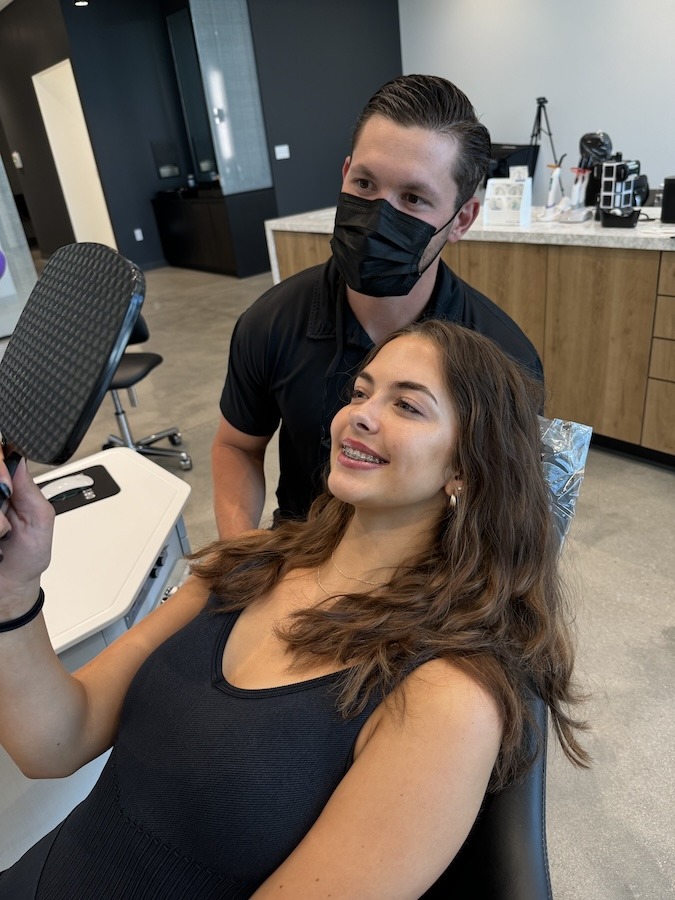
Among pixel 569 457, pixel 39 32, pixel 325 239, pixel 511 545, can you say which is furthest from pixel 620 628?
pixel 39 32

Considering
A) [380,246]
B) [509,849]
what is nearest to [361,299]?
[380,246]

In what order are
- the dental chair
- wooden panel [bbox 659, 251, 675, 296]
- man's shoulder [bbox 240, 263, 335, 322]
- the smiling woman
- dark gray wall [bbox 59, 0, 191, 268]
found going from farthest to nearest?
dark gray wall [bbox 59, 0, 191, 268] < wooden panel [bbox 659, 251, 675, 296] < man's shoulder [bbox 240, 263, 335, 322] < the smiling woman < the dental chair

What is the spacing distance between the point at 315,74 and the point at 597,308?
5765mm

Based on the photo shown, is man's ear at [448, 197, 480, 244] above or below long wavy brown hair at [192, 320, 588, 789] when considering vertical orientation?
above

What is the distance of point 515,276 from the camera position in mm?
3061

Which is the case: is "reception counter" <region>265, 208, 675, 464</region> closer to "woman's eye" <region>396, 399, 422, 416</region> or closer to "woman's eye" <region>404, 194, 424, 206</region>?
"woman's eye" <region>404, 194, 424, 206</region>

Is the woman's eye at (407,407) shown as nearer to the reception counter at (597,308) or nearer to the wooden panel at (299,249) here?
the reception counter at (597,308)

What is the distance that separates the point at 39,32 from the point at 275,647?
8.21 m

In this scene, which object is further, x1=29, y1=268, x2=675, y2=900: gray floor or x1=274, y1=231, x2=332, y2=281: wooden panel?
x1=274, y1=231, x2=332, y2=281: wooden panel

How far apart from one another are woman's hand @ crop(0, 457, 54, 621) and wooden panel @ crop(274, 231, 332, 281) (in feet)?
10.9

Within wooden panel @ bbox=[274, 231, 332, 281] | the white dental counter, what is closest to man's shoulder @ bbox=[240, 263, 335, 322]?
the white dental counter

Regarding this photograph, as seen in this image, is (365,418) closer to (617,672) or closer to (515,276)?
(617,672)

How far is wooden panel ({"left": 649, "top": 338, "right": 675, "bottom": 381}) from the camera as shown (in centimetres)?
265

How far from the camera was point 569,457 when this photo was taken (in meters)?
1.17
